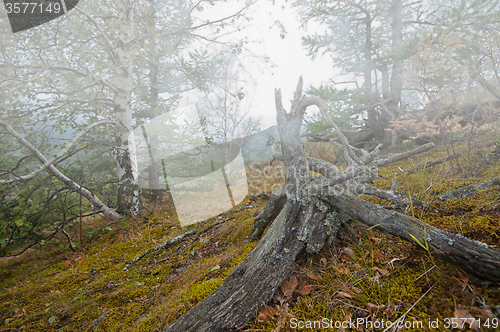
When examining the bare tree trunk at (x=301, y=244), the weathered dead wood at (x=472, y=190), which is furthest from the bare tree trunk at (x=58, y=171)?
the weathered dead wood at (x=472, y=190)

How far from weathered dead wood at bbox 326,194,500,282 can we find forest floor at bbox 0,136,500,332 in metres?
0.09

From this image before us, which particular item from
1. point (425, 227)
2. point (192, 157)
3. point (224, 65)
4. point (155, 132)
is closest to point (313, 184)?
point (425, 227)

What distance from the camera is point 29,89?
387 centimetres

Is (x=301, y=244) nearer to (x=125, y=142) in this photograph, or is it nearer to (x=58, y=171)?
(x=58, y=171)

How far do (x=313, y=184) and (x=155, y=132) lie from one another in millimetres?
6605

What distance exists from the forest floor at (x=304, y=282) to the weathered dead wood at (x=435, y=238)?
0.28 ft

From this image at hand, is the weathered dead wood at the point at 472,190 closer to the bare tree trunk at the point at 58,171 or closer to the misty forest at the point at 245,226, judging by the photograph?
the misty forest at the point at 245,226

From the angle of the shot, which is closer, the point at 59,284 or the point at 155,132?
the point at 59,284

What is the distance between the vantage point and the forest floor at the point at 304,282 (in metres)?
1.04

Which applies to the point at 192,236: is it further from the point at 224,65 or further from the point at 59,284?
the point at 224,65

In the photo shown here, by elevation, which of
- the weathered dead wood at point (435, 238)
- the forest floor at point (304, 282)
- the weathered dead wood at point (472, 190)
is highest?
the weathered dead wood at point (435, 238)

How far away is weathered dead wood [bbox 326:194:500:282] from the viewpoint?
0.96 metres

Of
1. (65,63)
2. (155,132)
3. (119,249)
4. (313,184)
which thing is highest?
(65,63)

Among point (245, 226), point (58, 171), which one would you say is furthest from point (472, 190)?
point (58, 171)
